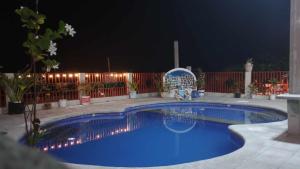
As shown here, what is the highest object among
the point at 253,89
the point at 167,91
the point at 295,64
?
the point at 295,64

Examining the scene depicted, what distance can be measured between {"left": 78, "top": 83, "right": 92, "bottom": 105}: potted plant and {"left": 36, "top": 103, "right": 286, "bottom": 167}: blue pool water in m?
2.03

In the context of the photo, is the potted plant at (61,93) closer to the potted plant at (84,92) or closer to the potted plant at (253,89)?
the potted plant at (84,92)

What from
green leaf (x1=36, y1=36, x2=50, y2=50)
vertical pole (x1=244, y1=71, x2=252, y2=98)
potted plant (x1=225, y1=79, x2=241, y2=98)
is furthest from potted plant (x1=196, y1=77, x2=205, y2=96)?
green leaf (x1=36, y1=36, x2=50, y2=50)

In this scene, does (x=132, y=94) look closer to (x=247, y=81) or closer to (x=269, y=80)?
(x=247, y=81)

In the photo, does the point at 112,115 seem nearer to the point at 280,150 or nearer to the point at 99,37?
the point at 280,150

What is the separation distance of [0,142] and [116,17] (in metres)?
21.4

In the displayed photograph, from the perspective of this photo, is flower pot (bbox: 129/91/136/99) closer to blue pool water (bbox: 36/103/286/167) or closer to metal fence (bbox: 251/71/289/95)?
blue pool water (bbox: 36/103/286/167)

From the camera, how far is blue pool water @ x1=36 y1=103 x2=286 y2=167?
5.52m

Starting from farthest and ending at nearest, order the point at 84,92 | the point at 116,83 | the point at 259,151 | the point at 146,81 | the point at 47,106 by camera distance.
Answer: the point at 146,81 < the point at 116,83 < the point at 84,92 < the point at 47,106 < the point at 259,151

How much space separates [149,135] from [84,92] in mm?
5232

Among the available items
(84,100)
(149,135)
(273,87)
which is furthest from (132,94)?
(273,87)

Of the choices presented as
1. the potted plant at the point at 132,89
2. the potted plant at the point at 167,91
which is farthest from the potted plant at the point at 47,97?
the potted plant at the point at 167,91

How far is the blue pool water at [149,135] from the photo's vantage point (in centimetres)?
552

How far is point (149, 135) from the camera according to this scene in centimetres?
728
